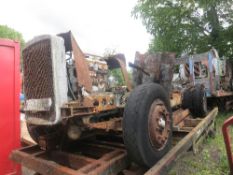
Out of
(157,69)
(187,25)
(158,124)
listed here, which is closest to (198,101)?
(157,69)

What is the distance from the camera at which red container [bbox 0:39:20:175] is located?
374 cm

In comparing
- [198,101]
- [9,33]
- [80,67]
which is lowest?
[198,101]

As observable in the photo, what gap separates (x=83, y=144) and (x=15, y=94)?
1225 millimetres

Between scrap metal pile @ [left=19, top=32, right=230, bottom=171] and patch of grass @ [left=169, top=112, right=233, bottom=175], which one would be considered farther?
patch of grass @ [left=169, top=112, right=233, bottom=175]

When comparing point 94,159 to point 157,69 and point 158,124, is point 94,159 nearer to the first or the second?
point 158,124

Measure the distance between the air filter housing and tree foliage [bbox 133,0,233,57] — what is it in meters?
12.3

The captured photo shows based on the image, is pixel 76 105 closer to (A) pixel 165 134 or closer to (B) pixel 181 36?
(A) pixel 165 134

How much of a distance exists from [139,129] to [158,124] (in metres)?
0.41

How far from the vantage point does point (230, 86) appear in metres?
10.9

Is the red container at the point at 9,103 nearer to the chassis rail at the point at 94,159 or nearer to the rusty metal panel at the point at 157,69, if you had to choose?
the chassis rail at the point at 94,159

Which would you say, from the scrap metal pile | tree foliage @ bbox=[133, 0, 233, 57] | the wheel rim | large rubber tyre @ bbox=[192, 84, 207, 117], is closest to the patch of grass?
large rubber tyre @ bbox=[192, 84, 207, 117]

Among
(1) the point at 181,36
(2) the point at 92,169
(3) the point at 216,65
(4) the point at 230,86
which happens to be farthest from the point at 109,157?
(1) the point at 181,36

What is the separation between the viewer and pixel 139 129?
270cm

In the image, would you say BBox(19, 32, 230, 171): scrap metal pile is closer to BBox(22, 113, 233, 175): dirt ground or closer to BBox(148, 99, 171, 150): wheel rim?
BBox(148, 99, 171, 150): wheel rim
